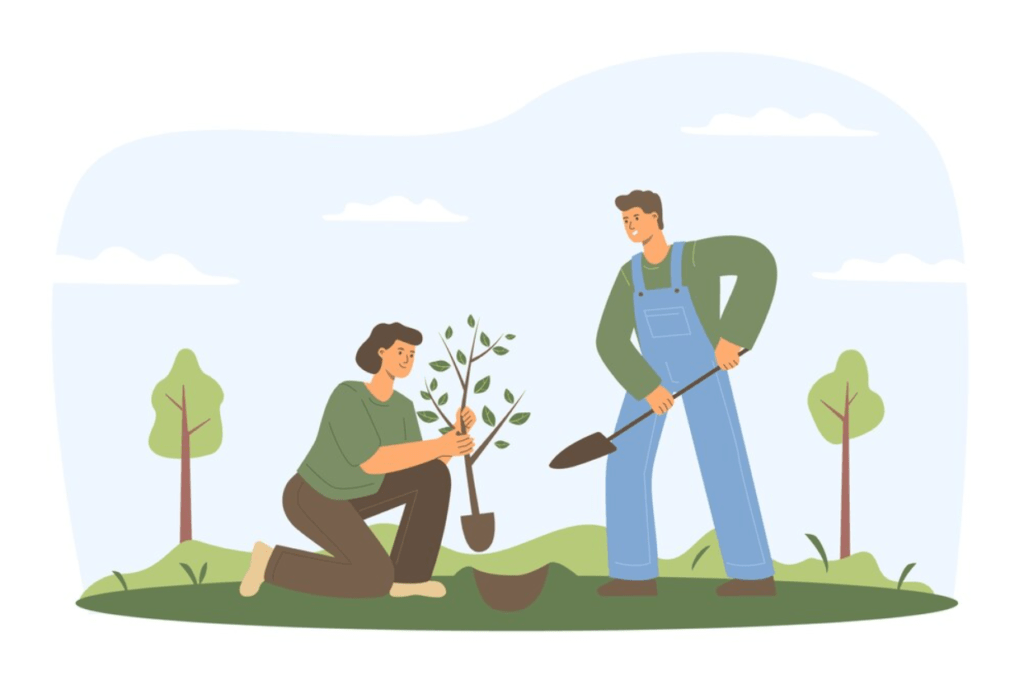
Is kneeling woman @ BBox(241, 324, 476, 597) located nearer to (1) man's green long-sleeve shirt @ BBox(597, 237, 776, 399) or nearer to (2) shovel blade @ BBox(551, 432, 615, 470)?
(2) shovel blade @ BBox(551, 432, 615, 470)

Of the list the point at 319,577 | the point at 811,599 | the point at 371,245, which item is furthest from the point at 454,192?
the point at 811,599

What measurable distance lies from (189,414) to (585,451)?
2.12m

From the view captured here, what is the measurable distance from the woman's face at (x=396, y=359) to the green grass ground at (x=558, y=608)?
1.14 m

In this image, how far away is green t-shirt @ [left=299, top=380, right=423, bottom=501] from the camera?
905cm

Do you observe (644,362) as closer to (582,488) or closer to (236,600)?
(582,488)

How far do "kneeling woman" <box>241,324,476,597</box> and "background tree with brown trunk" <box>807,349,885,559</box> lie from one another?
73.0 inches

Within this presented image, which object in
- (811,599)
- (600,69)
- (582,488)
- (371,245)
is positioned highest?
(600,69)

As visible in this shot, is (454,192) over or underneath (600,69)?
underneath

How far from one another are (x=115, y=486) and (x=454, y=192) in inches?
94.6

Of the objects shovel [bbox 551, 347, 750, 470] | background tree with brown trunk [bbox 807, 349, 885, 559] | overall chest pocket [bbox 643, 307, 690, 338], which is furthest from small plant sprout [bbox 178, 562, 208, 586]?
background tree with brown trunk [bbox 807, 349, 885, 559]

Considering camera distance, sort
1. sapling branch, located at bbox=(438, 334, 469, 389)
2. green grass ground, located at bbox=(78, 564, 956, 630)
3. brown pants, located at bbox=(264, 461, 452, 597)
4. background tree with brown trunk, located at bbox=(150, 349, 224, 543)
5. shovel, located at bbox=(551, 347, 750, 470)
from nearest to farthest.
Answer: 1. green grass ground, located at bbox=(78, 564, 956, 630)
2. brown pants, located at bbox=(264, 461, 452, 597)
3. shovel, located at bbox=(551, 347, 750, 470)
4. sapling branch, located at bbox=(438, 334, 469, 389)
5. background tree with brown trunk, located at bbox=(150, 349, 224, 543)

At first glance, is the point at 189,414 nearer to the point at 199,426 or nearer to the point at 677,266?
the point at 199,426

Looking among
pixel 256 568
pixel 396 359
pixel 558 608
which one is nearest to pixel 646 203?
pixel 396 359

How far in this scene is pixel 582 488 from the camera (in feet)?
30.4
